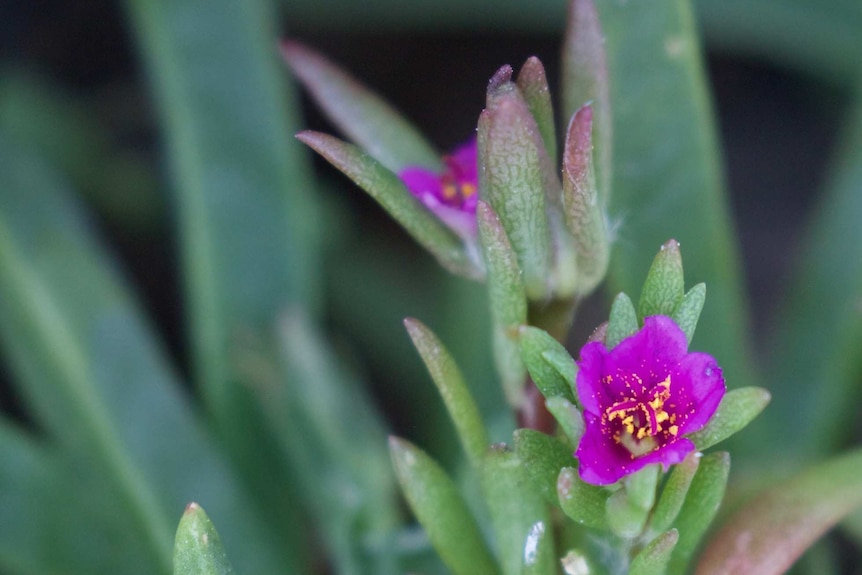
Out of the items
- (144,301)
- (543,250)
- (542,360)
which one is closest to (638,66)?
(543,250)

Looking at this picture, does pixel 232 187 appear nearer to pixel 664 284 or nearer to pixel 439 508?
pixel 439 508

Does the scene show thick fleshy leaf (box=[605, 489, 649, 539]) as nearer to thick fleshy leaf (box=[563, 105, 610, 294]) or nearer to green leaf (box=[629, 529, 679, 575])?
green leaf (box=[629, 529, 679, 575])

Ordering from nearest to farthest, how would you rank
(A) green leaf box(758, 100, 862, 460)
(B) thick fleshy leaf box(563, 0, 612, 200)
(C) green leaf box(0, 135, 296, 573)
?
(B) thick fleshy leaf box(563, 0, 612, 200), (C) green leaf box(0, 135, 296, 573), (A) green leaf box(758, 100, 862, 460)

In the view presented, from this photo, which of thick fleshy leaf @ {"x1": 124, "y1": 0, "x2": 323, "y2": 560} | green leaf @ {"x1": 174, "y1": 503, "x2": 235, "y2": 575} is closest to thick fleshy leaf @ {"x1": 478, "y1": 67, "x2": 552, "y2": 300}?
green leaf @ {"x1": 174, "y1": 503, "x2": 235, "y2": 575}

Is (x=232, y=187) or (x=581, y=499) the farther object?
(x=232, y=187)

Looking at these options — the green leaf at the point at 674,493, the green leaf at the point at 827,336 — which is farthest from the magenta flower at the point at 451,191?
the green leaf at the point at 827,336

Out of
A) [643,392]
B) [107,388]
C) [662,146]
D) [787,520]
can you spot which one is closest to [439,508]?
[643,392]
